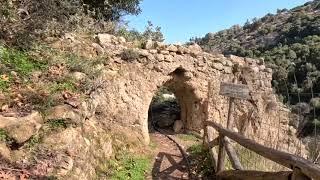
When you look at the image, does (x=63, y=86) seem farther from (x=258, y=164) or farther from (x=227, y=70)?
(x=227, y=70)

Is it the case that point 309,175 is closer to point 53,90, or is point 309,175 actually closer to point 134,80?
point 53,90

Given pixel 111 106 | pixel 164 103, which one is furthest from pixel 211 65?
pixel 164 103

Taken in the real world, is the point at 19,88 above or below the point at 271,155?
above

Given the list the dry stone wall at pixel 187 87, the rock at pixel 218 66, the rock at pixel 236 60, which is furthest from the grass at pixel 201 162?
the rock at pixel 236 60

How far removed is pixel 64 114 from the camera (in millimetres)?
6668

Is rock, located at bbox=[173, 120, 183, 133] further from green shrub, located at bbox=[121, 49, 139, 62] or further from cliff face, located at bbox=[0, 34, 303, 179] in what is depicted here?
green shrub, located at bbox=[121, 49, 139, 62]

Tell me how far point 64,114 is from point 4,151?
1244mm

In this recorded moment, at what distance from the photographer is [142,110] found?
10516mm

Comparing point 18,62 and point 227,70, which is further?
point 227,70

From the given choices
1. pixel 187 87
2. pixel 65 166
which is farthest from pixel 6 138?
pixel 187 87

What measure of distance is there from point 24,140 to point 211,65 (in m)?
7.33

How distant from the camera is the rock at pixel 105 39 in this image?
34.1ft

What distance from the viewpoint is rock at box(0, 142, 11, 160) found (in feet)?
18.4

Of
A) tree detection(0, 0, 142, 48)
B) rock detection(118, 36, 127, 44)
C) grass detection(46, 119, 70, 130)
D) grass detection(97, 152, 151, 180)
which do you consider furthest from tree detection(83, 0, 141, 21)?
grass detection(46, 119, 70, 130)
